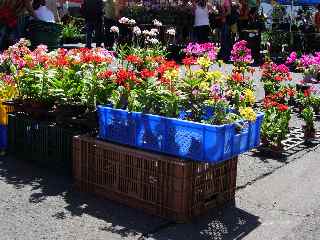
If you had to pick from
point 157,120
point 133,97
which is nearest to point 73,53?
point 133,97

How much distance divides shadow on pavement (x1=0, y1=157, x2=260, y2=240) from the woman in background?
1130 centimetres

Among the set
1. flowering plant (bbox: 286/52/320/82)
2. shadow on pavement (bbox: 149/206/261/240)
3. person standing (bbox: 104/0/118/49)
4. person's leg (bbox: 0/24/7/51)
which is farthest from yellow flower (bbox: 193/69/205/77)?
person standing (bbox: 104/0/118/49)

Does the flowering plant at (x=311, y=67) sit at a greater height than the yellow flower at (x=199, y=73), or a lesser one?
lesser

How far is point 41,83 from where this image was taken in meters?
5.99

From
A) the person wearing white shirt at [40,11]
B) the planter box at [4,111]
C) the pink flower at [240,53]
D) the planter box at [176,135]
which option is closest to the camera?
the planter box at [176,135]

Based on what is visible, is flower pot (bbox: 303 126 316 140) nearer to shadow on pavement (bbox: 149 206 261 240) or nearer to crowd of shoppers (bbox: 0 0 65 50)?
shadow on pavement (bbox: 149 206 261 240)

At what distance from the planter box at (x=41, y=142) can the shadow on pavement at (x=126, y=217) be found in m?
0.23

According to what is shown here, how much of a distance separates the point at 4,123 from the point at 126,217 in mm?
2334

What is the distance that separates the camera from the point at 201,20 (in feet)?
53.3

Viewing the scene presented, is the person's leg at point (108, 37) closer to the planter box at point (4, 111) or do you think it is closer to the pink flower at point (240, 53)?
the pink flower at point (240, 53)

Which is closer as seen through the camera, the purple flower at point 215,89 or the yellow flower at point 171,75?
the purple flower at point 215,89

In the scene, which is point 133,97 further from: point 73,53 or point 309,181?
point 309,181

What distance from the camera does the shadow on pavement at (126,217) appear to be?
453 cm

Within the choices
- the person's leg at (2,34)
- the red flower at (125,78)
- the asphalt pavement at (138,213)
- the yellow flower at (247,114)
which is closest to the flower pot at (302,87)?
the asphalt pavement at (138,213)
